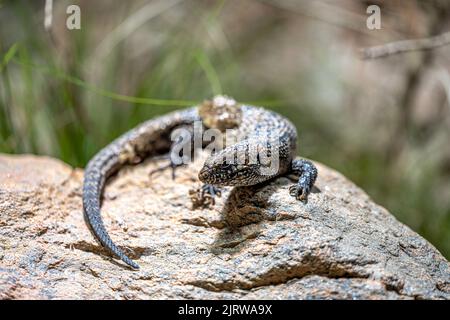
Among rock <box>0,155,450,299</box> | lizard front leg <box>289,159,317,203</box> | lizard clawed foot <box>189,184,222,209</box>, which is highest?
lizard front leg <box>289,159,317,203</box>

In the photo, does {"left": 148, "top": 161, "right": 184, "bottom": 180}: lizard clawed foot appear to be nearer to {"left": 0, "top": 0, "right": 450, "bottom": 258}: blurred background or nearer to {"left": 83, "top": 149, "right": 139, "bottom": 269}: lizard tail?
{"left": 83, "top": 149, "right": 139, "bottom": 269}: lizard tail

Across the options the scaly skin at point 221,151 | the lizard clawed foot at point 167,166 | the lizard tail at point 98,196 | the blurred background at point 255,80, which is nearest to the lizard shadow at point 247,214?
the scaly skin at point 221,151

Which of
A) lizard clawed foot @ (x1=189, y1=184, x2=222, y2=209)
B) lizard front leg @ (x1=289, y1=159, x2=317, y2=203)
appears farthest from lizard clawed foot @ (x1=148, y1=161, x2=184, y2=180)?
lizard front leg @ (x1=289, y1=159, x2=317, y2=203)

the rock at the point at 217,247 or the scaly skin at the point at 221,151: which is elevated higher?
the scaly skin at the point at 221,151

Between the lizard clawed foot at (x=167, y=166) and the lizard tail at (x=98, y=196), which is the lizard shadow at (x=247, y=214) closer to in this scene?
the lizard tail at (x=98, y=196)

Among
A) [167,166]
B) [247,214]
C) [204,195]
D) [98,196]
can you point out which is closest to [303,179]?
[247,214]

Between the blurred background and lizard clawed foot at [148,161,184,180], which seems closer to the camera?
lizard clawed foot at [148,161,184,180]
